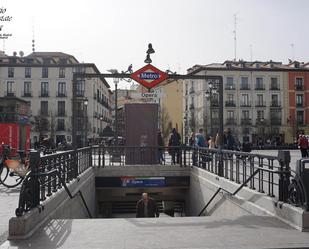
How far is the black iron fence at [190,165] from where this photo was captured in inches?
269

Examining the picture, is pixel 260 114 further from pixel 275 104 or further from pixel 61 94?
pixel 61 94

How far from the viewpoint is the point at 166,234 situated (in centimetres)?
616

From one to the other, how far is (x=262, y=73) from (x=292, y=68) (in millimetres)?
5510

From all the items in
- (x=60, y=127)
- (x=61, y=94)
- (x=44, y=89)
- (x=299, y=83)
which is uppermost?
(x=299, y=83)

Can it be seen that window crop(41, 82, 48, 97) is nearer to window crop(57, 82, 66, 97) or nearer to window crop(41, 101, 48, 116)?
window crop(41, 101, 48, 116)

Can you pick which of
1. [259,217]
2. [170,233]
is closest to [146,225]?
[170,233]

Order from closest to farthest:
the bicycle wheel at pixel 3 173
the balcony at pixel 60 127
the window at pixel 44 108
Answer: the bicycle wheel at pixel 3 173, the balcony at pixel 60 127, the window at pixel 44 108

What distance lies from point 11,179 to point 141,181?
512 centimetres

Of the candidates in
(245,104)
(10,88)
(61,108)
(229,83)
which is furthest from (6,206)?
(245,104)

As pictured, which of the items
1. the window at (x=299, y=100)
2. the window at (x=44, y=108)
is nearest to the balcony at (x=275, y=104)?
the window at (x=299, y=100)

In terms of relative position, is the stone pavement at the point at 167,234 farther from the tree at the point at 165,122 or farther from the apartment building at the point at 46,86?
the tree at the point at 165,122

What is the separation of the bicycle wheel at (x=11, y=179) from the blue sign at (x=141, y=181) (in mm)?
4513

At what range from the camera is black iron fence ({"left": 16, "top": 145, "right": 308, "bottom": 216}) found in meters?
6.84

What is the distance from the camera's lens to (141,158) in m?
17.5
